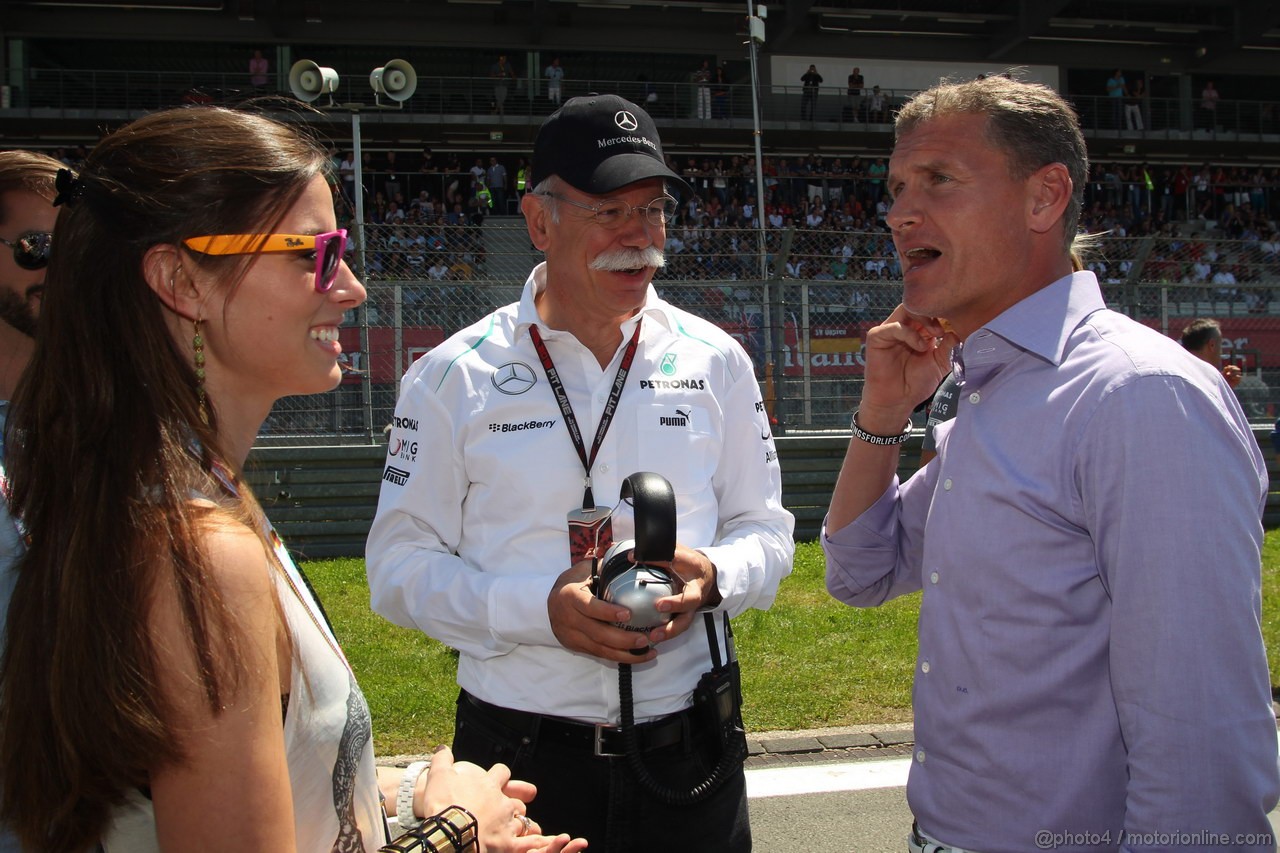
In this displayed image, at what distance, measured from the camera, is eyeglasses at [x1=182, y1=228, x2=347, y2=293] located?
152cm

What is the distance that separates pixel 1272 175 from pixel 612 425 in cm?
3619

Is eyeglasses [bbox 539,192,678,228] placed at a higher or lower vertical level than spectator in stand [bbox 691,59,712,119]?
lower

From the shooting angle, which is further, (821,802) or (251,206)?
(821,802)

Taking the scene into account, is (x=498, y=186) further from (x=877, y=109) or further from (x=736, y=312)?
(x=736, y=312)

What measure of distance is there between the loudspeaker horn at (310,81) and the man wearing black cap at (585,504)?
26.2ft

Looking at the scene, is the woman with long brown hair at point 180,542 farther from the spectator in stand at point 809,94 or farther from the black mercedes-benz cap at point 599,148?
the spectator in stand at point 809,94

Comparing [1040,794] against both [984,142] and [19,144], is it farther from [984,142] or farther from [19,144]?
[19,144]

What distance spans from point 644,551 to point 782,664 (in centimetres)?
405

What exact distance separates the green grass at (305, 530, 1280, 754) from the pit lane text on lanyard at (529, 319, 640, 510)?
273 cm

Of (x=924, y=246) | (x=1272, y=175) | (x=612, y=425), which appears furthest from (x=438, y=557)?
(x=1272, y=175)

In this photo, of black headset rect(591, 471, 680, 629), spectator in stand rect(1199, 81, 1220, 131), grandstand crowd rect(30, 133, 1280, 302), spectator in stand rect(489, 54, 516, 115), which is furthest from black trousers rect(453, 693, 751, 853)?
spectator in stand rect(1199, 81, 1220, 131)

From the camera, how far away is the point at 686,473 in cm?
257

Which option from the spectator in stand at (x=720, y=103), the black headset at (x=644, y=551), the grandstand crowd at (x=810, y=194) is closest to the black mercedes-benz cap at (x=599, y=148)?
the black headset at (x=644, y=551)

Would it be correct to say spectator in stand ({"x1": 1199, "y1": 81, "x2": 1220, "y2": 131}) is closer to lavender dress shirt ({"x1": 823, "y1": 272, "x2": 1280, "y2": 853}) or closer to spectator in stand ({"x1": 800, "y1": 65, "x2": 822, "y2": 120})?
spectator in stand ({"x1": 800, "y1": 65, "x2": 822, "y2": 120})
